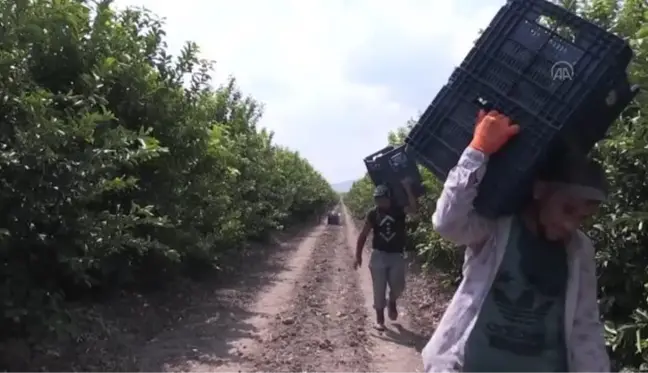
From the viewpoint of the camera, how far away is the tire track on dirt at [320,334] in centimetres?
748

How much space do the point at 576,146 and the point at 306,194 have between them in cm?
4169

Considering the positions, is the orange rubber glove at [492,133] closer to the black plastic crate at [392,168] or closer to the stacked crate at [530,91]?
the stacked crate at [530,91]

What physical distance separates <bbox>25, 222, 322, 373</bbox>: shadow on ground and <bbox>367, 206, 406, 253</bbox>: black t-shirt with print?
1.96m

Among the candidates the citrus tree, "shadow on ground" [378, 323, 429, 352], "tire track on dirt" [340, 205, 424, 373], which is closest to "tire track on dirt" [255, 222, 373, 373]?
"tire track on dirt" [340, 205, 424, 373]

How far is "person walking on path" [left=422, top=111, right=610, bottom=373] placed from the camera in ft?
8.96

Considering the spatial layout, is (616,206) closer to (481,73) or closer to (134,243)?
(481,73)

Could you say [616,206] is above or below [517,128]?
above

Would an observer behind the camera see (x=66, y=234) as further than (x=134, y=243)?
No

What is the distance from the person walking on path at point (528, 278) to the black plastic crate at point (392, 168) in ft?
16.9

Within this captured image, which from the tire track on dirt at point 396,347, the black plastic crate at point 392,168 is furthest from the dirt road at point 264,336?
the black plastic crate at point 392,168

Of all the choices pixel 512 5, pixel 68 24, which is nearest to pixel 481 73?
pixel 512 5

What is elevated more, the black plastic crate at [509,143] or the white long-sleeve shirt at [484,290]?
the black plastic crate at [509,143]

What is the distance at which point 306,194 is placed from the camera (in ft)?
146

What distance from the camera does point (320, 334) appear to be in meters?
8.93
